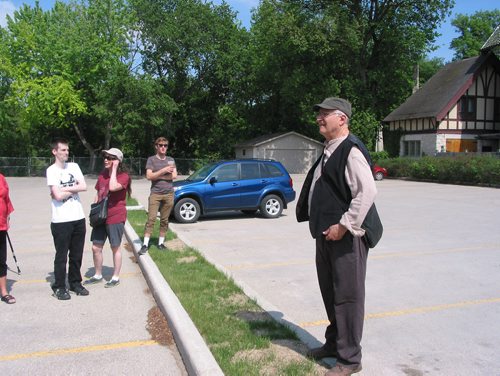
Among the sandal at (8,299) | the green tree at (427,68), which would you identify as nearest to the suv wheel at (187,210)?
the sandal at (8,299)

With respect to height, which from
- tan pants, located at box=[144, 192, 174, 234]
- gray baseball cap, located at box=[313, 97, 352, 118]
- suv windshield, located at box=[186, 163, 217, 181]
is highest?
gray baseball cap, located at box=[313, 97, 352, 118]

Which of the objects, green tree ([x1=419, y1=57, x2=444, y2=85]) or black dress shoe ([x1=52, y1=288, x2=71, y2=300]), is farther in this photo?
green tree ([x1=419, y1=57, x2=444, y2=85])

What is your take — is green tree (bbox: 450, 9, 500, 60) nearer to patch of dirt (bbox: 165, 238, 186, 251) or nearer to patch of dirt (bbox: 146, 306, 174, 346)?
patch of dirt (bbox: 165, 238, 186, 251)

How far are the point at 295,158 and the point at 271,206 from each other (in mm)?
29820

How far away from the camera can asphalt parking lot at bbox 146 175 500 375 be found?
14.0 ft

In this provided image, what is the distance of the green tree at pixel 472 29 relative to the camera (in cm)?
6197

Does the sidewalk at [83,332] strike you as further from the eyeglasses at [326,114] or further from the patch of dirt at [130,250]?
the eyeglasses at [326,114]

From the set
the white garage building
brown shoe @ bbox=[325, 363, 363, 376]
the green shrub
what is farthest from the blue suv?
the white garage building

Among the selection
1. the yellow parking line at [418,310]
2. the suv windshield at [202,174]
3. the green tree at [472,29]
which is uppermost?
the green tree at [472,29]

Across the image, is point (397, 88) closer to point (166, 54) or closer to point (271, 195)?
point (166, 54)

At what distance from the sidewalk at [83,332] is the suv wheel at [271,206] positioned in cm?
637

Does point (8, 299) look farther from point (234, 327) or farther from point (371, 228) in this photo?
point (371, 228)

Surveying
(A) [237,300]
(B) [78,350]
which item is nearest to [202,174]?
(A) [237,300]

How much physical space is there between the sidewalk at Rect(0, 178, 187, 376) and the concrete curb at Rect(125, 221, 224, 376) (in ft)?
0.41
